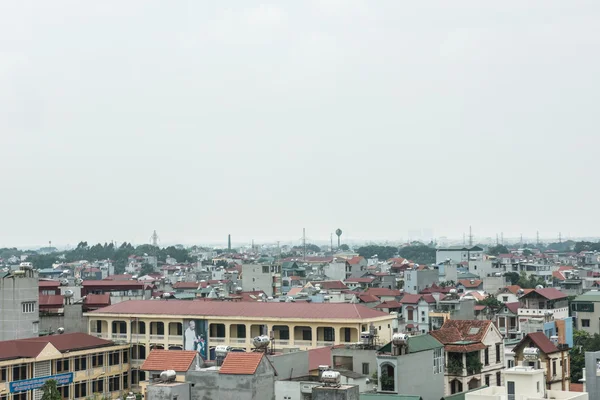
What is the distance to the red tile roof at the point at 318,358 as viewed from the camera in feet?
133

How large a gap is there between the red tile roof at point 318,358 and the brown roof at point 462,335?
→ 476 cm

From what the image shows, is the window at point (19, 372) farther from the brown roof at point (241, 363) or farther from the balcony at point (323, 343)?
the brown roof at point (241, 363)

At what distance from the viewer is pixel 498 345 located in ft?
139

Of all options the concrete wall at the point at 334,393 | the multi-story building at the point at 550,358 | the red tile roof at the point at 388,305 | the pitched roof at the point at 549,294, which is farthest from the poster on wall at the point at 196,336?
the concrete wall at the point at 334,393

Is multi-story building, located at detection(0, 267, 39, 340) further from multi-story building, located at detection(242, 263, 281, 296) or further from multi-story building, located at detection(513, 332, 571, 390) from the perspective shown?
multi-story building, located at detection(242, 263, 281, 296)

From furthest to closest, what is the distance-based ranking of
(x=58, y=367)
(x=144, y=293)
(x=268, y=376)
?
(x=144, y=293) < (x=58, y=367) < (x=268, y=376)

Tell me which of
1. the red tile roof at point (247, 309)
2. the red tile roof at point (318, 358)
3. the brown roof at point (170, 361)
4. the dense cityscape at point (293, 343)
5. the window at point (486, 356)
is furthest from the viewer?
the red tile roof at point (247, 309)

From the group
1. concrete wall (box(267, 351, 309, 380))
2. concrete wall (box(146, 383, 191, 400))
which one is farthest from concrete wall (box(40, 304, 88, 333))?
concrete wall (box(146, 383, 191, 400))

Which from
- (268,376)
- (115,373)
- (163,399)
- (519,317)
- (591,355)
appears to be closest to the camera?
(163,399)

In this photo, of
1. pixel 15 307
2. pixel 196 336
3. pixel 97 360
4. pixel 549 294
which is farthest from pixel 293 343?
pixel 549 294

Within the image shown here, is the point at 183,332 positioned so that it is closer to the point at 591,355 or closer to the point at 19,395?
the point at 19,395

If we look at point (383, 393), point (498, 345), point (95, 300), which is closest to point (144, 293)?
point (95, 300)

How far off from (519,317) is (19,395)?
31543mm

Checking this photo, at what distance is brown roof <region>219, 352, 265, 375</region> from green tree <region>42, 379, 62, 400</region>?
14555mm
